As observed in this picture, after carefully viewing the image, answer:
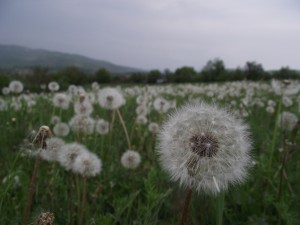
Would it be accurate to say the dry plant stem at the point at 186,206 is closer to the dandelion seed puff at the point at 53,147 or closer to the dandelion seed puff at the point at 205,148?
the dandelion seed puff at the point at 205,148

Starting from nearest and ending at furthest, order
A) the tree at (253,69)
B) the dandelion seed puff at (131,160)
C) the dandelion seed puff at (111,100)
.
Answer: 1. the dandelion seed puff at (131,160)
2. the dandelion seed puff at (111,100)
3. the tree at (253,69)

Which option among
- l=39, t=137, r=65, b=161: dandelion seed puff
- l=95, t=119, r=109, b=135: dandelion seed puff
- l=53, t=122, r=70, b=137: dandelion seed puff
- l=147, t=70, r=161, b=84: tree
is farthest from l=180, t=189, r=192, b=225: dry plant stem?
l=147, t=70, r=161, b=84: tree

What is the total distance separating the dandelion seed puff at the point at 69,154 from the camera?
2.75 meters

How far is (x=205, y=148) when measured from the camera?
1775 mm

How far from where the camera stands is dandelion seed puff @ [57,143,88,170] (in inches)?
108

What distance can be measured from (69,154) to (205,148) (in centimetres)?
126

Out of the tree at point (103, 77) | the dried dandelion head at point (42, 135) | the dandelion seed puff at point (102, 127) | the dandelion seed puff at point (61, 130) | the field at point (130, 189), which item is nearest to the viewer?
the dried dandelion head at point (42, 135)

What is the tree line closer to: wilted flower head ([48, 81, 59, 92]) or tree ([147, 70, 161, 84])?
tree ([147, 70, 161, 84])

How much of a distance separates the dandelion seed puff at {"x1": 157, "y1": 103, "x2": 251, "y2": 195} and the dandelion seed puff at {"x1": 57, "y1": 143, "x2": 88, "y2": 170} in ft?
2.95

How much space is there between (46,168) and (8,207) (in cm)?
102

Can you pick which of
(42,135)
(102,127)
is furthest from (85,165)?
(102,127)

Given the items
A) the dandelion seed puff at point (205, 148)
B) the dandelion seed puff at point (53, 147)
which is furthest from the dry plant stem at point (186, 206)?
the dandelion seed puff at point (53, 147)

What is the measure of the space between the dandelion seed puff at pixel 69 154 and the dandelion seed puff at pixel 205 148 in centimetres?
90

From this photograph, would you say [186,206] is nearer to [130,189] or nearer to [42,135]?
[42,135]
